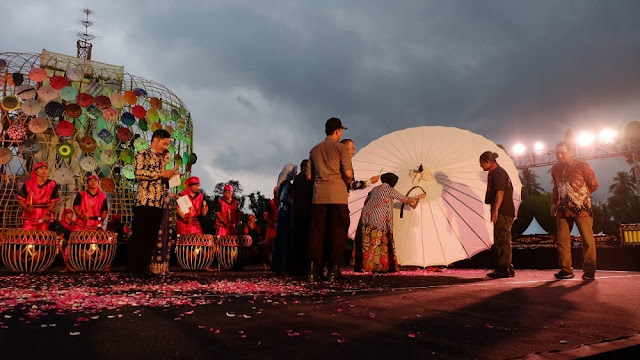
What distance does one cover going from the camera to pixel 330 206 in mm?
4473

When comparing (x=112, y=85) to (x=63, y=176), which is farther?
(x=112, y=85)

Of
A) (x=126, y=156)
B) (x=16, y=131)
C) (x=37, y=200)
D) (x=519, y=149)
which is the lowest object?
(x=37, y=200)

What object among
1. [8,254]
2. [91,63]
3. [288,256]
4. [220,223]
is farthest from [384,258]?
[91,63]

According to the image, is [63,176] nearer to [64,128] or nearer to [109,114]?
[64,128]

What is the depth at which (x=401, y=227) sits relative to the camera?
611 cm

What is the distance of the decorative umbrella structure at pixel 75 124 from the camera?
31.3 ft

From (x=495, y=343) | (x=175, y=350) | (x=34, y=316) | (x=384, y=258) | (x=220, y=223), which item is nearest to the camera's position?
(x=175, y=350)

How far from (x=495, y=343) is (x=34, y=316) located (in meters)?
2.27

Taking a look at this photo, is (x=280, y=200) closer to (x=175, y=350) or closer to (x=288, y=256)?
(x=288, y=256)

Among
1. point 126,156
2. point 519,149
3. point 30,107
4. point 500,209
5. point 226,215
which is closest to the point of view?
point 500,209

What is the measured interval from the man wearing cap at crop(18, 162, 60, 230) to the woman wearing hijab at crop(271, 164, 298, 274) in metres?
3.55

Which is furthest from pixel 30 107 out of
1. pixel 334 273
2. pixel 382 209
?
pixel 334 273

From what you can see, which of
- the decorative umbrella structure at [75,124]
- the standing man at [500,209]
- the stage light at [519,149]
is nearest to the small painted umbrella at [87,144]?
the decorative umbrella structure at [75,124]

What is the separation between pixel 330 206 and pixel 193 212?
3633 mm
